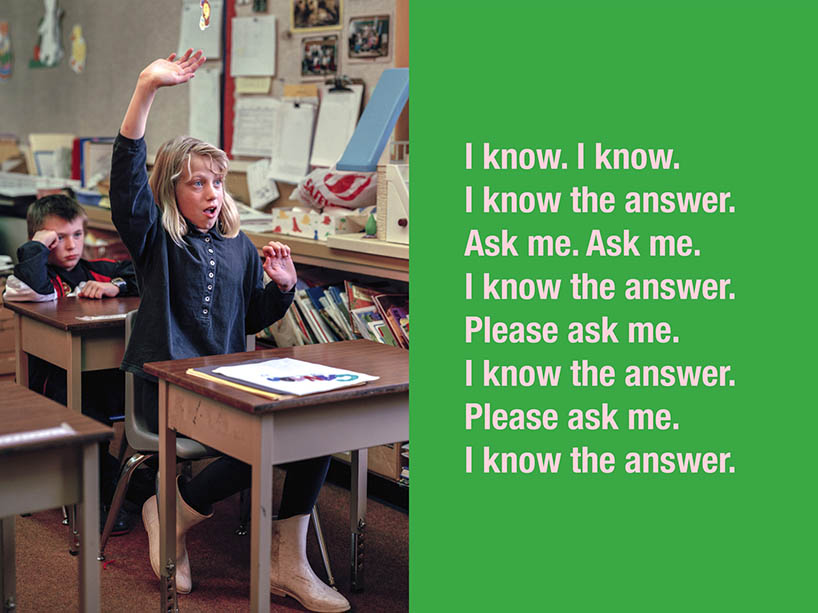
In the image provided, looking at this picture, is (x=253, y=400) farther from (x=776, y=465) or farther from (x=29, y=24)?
(x=29, y=24)

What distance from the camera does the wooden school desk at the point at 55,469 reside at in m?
1.47

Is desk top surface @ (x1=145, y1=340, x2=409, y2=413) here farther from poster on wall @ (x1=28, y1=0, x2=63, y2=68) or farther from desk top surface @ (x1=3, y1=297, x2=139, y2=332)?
poster on wall @ (x1=28, y1=0, x2=63, y2=68)

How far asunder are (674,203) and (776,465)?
0.42m

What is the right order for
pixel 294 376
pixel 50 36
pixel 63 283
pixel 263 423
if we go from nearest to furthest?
1. pixel 263 423
2. pixel 294 376
3. pixel 63 283
4. pixel 50 36

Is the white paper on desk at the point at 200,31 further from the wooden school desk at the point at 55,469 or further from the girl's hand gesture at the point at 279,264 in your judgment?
the wooden school desk at the point at 55,469

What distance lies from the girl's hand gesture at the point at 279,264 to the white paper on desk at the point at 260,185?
4.70 ft

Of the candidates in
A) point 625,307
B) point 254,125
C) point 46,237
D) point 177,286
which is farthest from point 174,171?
point 254,125

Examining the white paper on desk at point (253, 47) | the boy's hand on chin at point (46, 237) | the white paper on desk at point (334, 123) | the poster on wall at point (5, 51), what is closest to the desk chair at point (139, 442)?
the boy's hand on chin at point (46, 237)

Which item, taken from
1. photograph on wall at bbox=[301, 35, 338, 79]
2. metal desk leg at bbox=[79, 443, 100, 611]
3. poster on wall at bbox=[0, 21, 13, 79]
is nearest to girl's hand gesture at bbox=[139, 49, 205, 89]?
metal desk leg at bbox=[79, 443, 100, 611]

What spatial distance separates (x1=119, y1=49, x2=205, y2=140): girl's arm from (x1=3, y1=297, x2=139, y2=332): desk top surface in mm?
674

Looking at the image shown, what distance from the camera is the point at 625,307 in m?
1.44

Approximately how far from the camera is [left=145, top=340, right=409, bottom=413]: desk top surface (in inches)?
69.6

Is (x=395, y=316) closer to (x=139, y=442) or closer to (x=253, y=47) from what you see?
(x=139, y=442)

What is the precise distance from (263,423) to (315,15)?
2.25 metres
